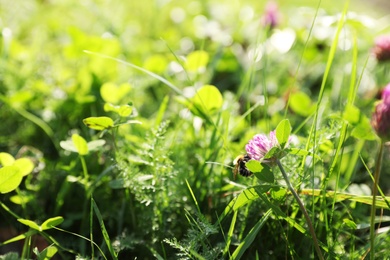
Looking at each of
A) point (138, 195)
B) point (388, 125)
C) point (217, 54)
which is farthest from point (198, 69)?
point (388, 125)

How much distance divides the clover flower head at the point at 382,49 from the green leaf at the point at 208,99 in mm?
632

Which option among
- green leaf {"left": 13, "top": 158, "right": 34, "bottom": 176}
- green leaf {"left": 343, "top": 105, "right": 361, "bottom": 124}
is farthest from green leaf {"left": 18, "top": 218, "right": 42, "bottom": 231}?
green leaf {"left": 343, "top": 105, "right": 361, "bottom": 124}

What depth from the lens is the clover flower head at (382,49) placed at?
5.35 feet

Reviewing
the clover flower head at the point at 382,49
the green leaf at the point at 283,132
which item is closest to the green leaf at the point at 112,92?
the green leaf at the point at 283,132

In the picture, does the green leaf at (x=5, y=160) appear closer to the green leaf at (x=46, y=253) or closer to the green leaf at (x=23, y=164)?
the green leaf at (x=23, y=164)

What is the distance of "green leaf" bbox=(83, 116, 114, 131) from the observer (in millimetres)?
1044

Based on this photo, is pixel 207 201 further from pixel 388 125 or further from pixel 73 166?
pixel 388 125

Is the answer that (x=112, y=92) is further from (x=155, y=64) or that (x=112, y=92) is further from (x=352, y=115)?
(x=352, y=115)

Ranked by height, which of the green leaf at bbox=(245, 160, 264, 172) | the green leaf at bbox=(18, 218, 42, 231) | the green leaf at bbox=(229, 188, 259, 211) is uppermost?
the green leaf at bbox=(245, 160, 264, 172)

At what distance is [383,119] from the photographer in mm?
806

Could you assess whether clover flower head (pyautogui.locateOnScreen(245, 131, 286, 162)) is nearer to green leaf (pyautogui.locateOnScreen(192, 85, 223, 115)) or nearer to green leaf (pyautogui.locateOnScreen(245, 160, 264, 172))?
green leaf (pyautogui.locateOnScreen(245, 160, 264, 172))

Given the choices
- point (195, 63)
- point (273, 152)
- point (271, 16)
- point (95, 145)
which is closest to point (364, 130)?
point (273, 152)

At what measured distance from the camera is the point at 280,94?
6.15 feet

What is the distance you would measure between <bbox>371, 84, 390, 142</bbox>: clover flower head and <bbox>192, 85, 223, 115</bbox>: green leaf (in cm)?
49
